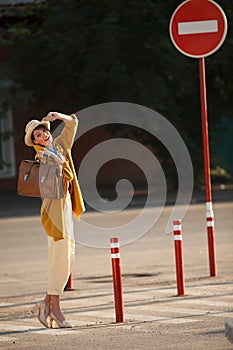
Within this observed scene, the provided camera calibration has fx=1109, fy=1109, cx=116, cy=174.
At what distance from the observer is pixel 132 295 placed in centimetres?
1277

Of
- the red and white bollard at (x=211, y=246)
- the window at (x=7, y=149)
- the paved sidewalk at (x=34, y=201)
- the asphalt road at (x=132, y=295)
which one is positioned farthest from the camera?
the window at (x=7, y=149)

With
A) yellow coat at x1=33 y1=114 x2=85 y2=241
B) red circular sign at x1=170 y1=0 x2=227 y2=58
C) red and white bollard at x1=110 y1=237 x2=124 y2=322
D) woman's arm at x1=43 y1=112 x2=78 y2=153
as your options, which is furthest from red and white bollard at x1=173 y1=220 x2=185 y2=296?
red circular sign at x1=170 y1=0 x2=227 y2=58

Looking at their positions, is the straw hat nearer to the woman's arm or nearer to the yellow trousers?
the woman's arm

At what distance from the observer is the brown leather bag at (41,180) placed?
34.0 feet

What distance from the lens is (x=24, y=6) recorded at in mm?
30562

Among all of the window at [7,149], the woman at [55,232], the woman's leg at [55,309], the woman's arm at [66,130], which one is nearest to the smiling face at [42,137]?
the woman at [55,232]

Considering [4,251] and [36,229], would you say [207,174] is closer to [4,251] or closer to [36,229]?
[4,251]

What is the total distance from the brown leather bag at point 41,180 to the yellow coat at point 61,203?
11 centimetres

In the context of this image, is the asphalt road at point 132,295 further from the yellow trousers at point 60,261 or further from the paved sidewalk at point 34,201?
the paved sidewalk at point 34,201

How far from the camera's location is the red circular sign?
47.2 feet

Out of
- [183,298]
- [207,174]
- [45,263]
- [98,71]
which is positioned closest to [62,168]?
[183,298]

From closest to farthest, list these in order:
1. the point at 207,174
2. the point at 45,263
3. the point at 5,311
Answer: the point at 5,311 < the point at 207,174 < the point at 45,263

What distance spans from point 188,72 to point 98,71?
237 centimetres

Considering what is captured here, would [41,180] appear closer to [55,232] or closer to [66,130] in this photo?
[55,232]
